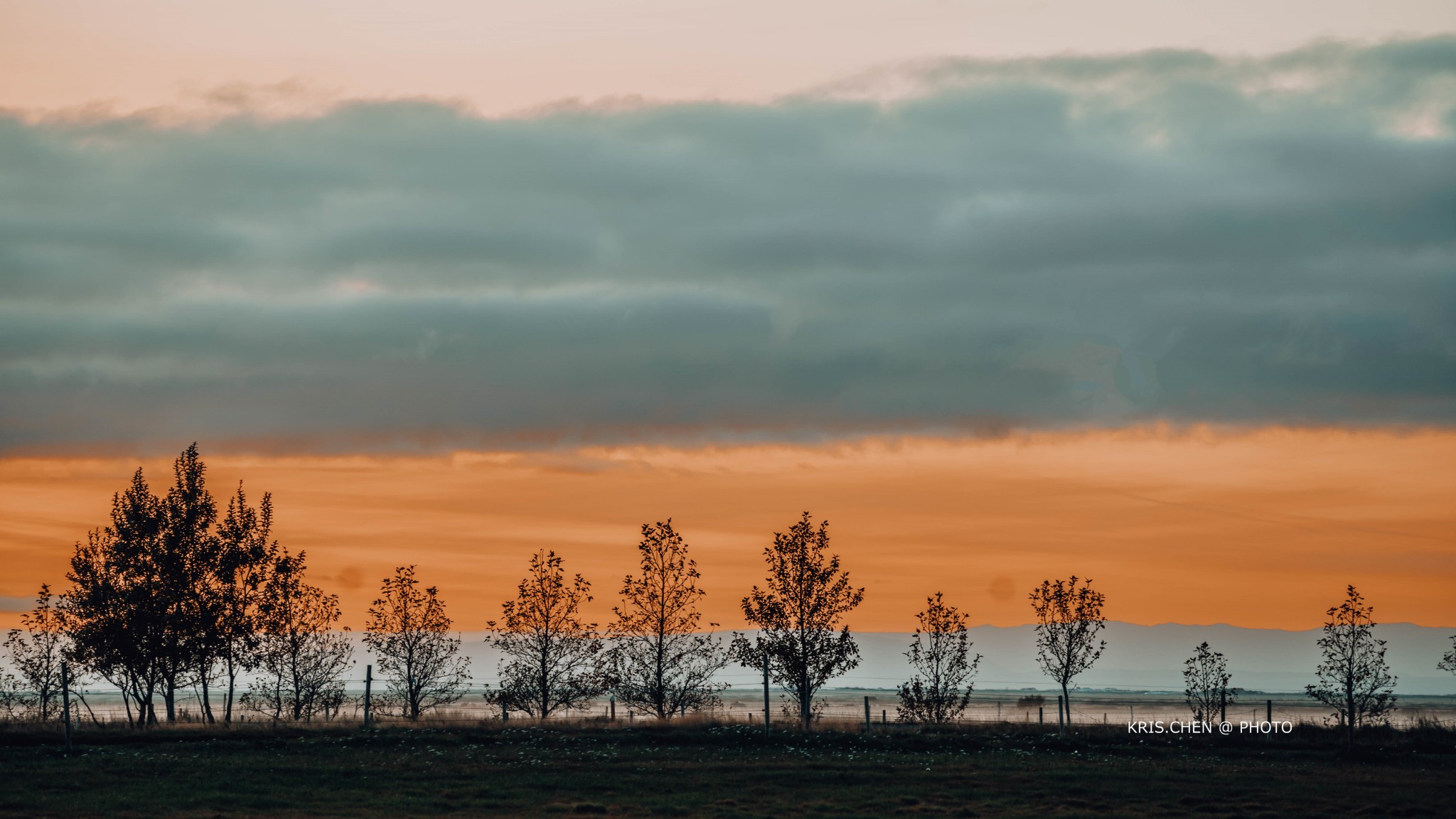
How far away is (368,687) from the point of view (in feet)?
167

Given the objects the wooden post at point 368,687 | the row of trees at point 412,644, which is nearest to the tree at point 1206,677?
the row of trees at point 412,644

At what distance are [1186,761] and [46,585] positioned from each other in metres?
49.7

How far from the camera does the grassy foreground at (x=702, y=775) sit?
109ft

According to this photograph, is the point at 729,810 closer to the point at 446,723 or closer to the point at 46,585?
the point at 446,723

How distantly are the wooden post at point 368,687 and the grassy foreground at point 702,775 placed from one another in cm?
145

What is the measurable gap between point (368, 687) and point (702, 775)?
1748cm

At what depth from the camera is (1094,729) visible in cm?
5475

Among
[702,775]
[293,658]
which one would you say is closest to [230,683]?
[293,658]

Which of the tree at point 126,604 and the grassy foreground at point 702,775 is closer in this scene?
the grassy foreground at point 702,775

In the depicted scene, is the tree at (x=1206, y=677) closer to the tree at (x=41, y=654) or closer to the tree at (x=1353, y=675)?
the tree at (x=1353, y=675)

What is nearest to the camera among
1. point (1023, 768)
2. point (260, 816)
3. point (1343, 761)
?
point (260, 816)

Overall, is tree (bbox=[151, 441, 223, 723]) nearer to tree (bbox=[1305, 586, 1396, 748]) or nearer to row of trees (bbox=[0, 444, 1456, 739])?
row of trees (bbox=[0, 444, 1456, 739])

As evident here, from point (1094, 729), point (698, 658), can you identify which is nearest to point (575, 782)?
point (698, 658)

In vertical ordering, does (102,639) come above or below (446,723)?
above
